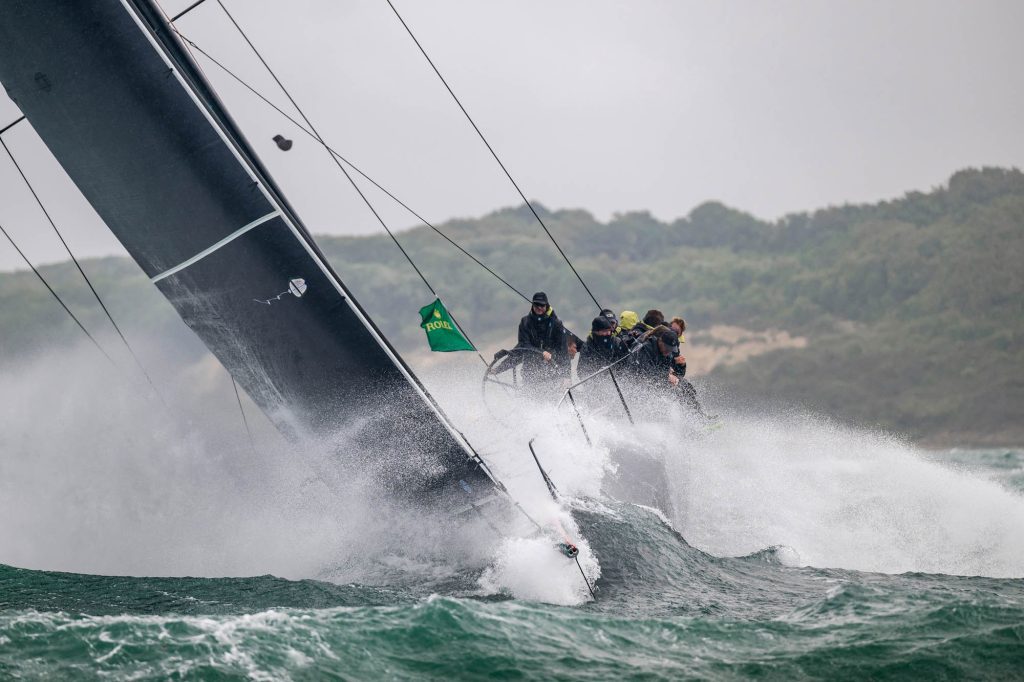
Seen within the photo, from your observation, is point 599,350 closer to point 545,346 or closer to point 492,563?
point 545,346

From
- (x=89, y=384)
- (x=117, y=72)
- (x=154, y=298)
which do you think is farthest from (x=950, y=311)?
(x=117, y=72)

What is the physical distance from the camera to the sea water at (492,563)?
220 inches

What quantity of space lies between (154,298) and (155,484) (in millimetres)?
32062

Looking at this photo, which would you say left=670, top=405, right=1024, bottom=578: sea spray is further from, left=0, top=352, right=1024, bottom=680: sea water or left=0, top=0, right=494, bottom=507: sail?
left=0, top=0, right=494, bottom=507: sail

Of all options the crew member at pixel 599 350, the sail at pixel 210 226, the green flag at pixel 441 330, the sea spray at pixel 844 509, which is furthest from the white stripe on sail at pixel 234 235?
the sea spray at pixel 844 509

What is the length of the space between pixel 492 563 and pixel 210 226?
9.24 ft

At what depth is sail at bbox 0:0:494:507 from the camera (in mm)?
7199

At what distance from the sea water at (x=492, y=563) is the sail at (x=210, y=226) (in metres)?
0.63

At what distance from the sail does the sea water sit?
63cm

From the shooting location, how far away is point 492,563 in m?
7.45

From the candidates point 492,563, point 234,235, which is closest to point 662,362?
point 492,563

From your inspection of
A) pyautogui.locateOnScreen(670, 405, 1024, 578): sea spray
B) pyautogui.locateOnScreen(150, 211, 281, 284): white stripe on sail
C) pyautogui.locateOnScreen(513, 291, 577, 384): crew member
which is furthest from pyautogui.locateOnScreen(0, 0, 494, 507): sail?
pyautogui.locateOnScreen(670, 405, 1024, 578): sea spray

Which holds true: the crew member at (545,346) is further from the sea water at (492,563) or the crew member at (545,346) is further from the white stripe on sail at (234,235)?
the white stripe on sail at (234,235)

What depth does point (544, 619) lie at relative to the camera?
20.6 ft
